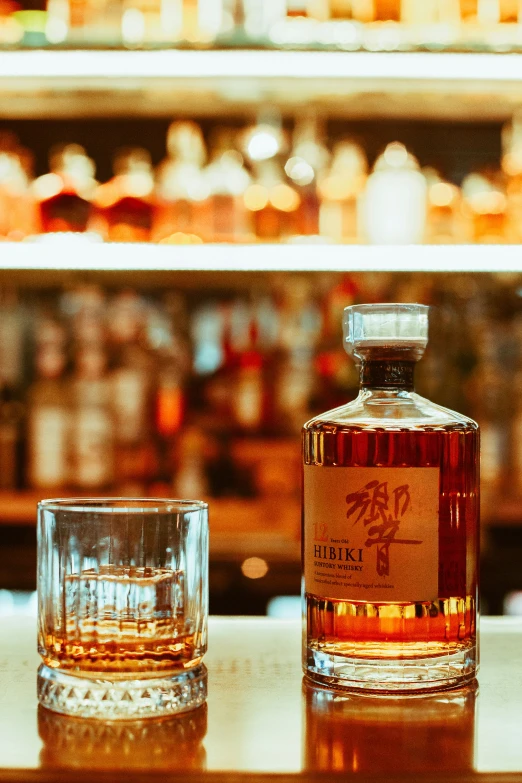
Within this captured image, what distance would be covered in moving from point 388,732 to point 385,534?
102mm

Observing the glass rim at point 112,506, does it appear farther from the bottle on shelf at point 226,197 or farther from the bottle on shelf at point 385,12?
the bottle on shelf at point 385,12

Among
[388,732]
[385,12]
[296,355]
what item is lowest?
[388,732]

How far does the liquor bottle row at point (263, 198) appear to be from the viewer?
1677 millimetres

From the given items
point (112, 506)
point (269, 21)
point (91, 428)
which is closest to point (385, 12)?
point (269, 21)

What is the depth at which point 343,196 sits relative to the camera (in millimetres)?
1717

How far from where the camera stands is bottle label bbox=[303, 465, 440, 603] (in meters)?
0.49

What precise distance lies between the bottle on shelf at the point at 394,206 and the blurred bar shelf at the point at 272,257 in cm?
7

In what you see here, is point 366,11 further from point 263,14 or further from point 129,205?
point 129,205

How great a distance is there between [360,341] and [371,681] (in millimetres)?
179

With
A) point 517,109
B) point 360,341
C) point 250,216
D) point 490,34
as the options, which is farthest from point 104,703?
point 517,109

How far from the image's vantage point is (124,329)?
183cm

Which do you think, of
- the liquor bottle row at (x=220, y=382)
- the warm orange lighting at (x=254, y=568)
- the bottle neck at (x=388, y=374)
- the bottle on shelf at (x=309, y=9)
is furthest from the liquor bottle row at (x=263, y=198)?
the bottle neck at (x=388, y=374)

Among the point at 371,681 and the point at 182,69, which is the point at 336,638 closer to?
the point at 371,681

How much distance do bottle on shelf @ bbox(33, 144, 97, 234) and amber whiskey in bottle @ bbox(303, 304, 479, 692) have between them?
125 cm
